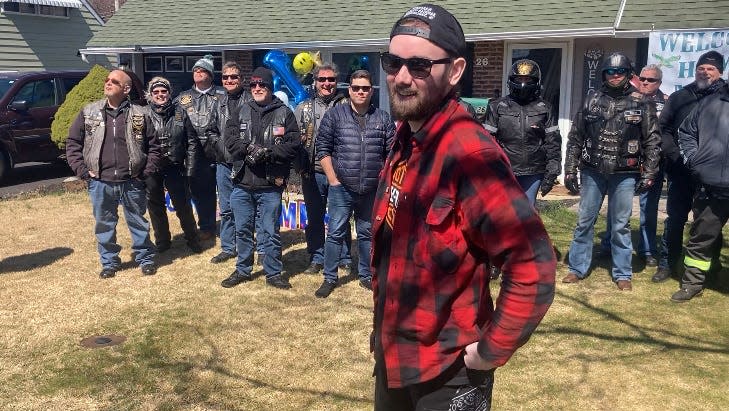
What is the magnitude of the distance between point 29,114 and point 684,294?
1119cm

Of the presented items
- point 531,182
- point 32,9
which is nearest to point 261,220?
point 531,182

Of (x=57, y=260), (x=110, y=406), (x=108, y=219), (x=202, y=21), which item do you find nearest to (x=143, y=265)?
(x=108, y=219)

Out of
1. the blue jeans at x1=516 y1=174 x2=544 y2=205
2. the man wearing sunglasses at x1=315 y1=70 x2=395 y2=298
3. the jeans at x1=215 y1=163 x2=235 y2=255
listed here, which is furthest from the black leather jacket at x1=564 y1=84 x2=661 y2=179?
the jeans at x1=215 y1=163 x2=235 y2=255

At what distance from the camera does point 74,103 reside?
11.5 meters

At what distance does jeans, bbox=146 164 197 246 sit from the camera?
720cm

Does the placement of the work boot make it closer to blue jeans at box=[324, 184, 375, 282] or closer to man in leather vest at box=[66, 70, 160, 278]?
blue jeans at box=[324, 184, 375, 282]

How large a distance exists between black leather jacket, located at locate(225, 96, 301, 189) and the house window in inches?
591

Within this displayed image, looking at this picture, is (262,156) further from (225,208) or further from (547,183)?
(547,183)

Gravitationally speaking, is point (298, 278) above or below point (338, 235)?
below

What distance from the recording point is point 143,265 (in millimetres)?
6547

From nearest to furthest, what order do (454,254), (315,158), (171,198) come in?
(454,254) → (315,158) → (171,198)

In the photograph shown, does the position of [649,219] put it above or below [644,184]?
below

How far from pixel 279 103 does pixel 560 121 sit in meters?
6.63

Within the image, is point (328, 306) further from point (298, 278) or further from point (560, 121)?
point (560, 121)
